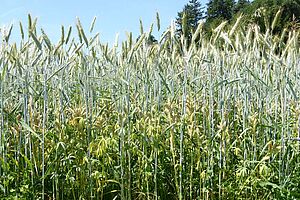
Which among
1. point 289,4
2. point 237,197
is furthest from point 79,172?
point 289,4

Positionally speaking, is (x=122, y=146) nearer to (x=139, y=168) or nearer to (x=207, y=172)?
(x=139, y=168)

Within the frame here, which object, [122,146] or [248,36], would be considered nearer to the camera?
[122,146]

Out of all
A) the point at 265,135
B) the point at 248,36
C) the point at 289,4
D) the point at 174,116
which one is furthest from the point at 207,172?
the point at 289,4

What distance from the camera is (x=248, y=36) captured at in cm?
257

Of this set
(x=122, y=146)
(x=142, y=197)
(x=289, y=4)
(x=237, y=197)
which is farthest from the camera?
(x=289, y=4)

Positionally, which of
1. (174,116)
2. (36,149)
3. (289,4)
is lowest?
(36,149)

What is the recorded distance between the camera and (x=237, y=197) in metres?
2.26

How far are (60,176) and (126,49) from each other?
2.44ft

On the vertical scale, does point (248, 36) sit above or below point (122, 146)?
above

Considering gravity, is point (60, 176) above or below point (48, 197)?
above

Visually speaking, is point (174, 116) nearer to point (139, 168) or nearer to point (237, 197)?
point (139, 168)

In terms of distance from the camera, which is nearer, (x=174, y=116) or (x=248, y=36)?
(x=174, y=116)

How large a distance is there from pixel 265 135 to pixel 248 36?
2.09ft

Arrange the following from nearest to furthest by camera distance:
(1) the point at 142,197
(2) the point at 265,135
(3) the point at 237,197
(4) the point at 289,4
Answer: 1. (3) the point at 237,197
2. (1) the point at 142,197
3. (2) the point at 265,135
4. (4) the point at 289,4
